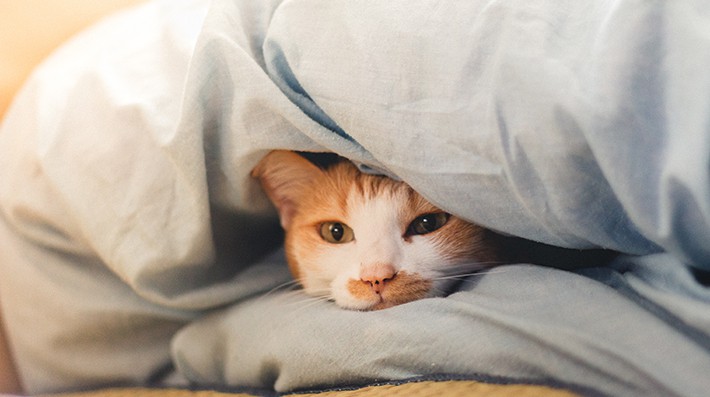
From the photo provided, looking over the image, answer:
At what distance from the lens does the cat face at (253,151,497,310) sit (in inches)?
38.0

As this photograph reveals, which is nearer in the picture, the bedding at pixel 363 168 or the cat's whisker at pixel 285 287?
the bedding at pixel 363 168

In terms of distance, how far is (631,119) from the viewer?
61 cm

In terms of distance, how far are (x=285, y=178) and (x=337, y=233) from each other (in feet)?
0.47

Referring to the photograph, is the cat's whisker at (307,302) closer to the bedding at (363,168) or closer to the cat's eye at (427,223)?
the bedding at (363,168)

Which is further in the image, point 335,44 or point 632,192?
point 335,44

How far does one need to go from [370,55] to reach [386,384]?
437 millimetres

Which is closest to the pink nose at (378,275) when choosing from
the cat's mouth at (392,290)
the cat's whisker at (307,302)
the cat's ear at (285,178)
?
the cat's mouth at (392,290)

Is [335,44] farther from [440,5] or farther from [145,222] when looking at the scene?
[145,222]

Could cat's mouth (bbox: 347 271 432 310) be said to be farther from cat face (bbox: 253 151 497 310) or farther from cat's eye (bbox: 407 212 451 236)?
cat's eye (bbox: 407 212 451 236)

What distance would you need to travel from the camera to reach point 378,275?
0.94m

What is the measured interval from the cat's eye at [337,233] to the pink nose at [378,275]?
149 mm

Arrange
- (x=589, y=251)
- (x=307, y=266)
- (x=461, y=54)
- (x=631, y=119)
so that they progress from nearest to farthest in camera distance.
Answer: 1. (x=631, y=119)
2. (x=461, y=54)
3. (x=589, y=251)
4. (x=307, y=266)

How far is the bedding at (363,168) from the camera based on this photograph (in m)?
0.62

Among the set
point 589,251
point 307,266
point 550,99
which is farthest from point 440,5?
point 307,266
